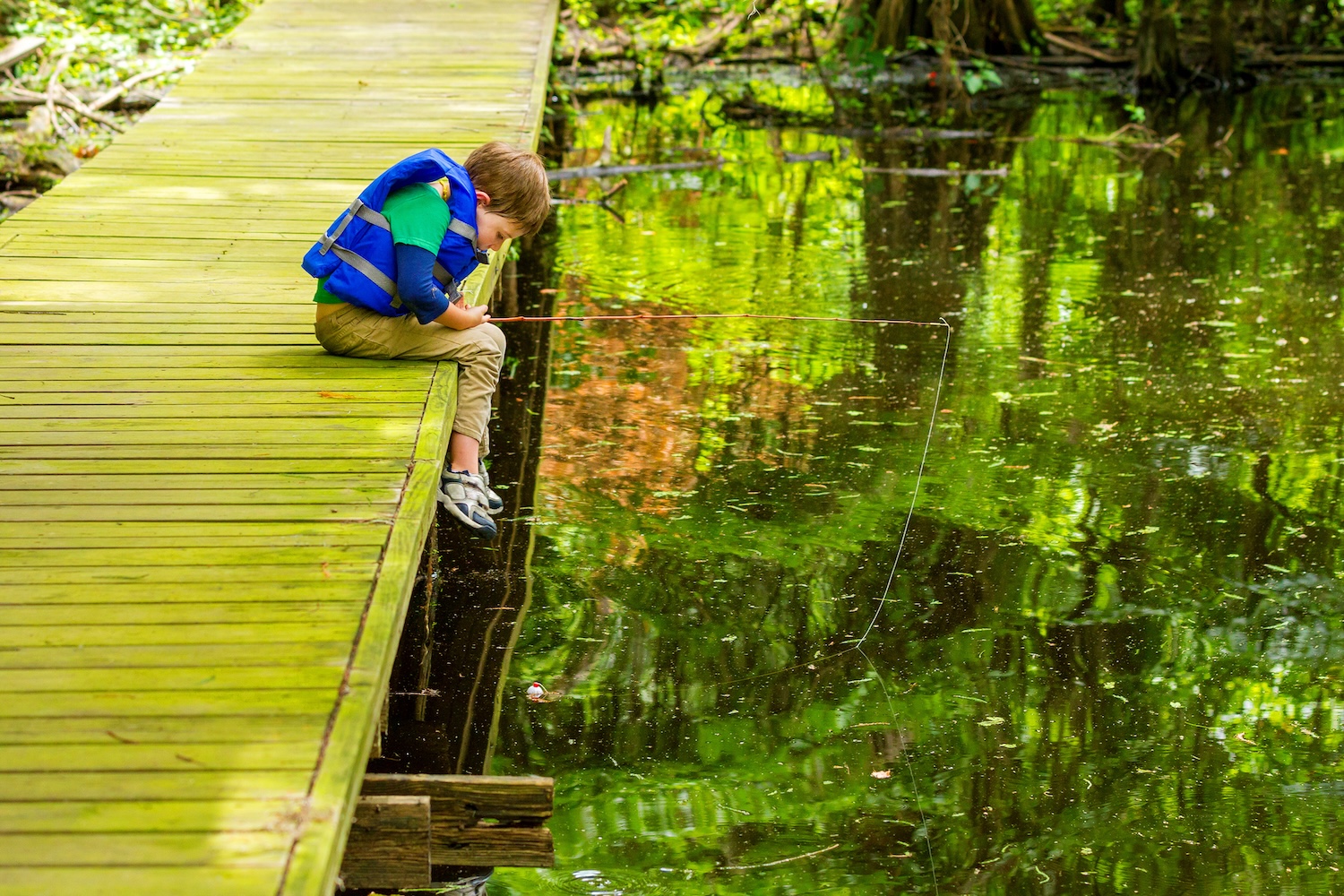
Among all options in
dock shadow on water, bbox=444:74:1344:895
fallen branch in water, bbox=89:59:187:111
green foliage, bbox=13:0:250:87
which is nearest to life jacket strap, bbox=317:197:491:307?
dock shadow on water, bbox=444:74:1344:895

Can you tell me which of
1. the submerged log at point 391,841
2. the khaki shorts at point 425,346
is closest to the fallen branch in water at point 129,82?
the khaki shorts at point 425,346

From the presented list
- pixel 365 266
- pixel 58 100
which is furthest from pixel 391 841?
pixel 58 100

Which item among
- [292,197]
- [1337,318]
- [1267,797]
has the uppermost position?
[292,197]

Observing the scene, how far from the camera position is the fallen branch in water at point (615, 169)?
428 inches

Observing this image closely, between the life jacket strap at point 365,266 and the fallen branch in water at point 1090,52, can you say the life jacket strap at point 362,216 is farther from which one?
the fallen branch in water at point 1090,52

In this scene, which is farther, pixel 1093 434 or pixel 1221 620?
pixel 1093 434

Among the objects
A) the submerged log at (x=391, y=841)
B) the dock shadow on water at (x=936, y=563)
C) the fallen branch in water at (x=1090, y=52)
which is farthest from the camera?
the fallen branch in water at (x=1090, y=52)

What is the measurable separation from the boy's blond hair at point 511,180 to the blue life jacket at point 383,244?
5 centimetres

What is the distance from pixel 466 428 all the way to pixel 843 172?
7.87 meters

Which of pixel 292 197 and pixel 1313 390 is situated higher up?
pixel 292 197

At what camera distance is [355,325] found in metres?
4.39

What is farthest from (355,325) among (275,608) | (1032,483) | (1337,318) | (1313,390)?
(1337,318)

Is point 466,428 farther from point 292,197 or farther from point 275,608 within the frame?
point 292,197

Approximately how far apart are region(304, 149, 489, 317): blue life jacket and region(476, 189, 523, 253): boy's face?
2 cm
